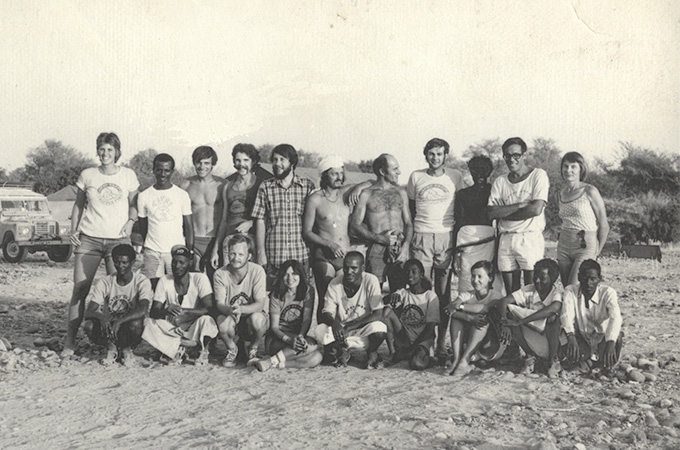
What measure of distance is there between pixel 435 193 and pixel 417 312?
0.99m

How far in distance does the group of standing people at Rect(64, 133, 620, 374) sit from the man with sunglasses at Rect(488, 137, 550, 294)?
0.04ft

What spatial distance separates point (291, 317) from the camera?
18.4 ft

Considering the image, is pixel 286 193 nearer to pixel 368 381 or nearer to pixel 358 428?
pixel 368 381

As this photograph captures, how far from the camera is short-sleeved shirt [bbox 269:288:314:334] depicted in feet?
18.4

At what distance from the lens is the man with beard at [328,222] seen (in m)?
5.78

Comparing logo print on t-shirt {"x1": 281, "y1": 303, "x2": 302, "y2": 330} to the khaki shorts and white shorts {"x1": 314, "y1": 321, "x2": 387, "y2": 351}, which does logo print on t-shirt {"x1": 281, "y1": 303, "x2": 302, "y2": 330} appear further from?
the khaki shorts

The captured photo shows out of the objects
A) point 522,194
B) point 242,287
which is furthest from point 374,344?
point 522,194

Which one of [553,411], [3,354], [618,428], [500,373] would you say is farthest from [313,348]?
[3,354]

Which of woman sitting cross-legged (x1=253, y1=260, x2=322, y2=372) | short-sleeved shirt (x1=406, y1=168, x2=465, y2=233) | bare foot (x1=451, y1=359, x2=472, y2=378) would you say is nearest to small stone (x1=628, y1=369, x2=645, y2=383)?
bare foot (x1=451, y1=359, x2=472, y2=378)

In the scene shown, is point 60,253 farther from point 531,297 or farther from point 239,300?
point 531,297

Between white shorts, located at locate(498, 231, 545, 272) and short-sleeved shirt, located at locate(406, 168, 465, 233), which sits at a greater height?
short-sleeved shirt, located at locate(406, 168, 465, 233)

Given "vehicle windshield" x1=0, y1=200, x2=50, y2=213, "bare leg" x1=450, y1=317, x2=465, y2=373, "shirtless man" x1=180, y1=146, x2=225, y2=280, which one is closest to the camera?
"bare leg" x1=450, y1=317, x2=465, y2=373

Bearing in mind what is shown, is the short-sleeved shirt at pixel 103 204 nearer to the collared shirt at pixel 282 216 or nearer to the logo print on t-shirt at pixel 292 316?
the collared shirt at pixel 282 216

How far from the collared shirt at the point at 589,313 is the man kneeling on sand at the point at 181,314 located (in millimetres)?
2690
